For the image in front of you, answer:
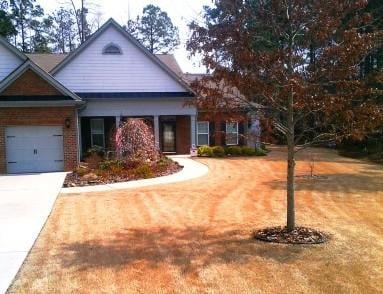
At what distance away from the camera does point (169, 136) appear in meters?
29.3

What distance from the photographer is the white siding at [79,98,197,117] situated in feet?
85.8

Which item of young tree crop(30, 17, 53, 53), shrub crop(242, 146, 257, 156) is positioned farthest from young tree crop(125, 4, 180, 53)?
shrub crop(242, 146, 257, 156)

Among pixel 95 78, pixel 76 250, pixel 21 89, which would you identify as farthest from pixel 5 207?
pixel 95 78

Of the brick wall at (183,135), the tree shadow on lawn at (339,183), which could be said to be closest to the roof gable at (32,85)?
the brick wall at (183,135)

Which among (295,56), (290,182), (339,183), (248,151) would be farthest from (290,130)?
(248,151)

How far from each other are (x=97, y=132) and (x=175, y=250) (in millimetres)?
21581

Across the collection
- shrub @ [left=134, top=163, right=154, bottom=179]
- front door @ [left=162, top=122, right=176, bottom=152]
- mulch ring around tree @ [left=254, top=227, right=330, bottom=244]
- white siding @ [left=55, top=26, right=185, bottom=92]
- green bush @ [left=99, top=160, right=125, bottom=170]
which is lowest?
mulch ring around tree @ [left=254, top=227, right=330, bottom=244]

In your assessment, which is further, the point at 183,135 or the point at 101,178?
the point at 183,135

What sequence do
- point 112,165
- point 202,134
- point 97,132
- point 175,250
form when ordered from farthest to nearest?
point 202,134 → point 97,132 → point 112,165 → point 175,250

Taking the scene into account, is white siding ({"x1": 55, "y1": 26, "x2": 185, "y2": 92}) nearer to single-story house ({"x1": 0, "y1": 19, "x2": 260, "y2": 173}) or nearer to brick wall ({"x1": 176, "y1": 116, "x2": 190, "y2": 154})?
single-story house ({"x1": 0, "y1": 19, "x2": 260, "y2": 173})

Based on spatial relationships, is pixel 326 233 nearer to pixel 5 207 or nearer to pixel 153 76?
pixel 5 207

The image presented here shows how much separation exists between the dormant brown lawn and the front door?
14.9m

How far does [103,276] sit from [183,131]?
22.8m

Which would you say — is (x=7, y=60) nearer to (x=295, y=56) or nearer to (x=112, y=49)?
(x=112, y=49)
